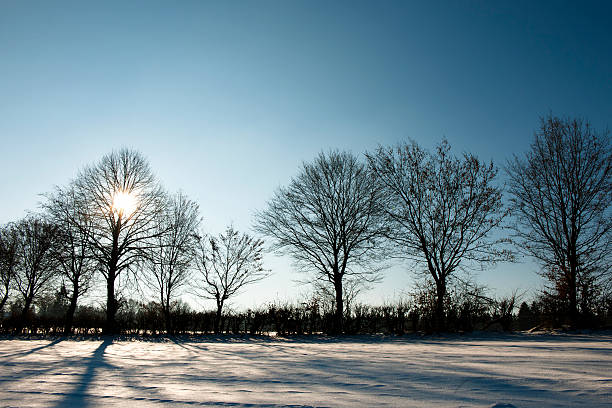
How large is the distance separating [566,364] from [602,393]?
1895mm

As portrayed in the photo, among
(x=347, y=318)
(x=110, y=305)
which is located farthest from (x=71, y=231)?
(x=347, y=318)

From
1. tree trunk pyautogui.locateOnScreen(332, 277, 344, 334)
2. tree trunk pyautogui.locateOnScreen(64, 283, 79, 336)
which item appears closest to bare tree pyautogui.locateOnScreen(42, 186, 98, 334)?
tree trunk pyautogui.locateOnScreen(64, 283, 79, 336)

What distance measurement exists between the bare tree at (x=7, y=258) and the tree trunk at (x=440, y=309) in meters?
26.9

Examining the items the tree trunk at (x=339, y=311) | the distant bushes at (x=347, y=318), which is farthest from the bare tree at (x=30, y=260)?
the tree trunk at (x=339, y=311)

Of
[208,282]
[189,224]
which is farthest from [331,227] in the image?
[189,224]

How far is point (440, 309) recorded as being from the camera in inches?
603

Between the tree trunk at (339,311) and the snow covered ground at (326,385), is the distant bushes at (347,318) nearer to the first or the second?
the tree trunk at (339,311)

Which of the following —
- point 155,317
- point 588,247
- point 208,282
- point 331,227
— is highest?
point 331,227

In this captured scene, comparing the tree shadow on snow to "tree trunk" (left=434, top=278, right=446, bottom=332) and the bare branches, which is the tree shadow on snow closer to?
"tree trunk" (left=434, top=278, right=446, bottom=332)

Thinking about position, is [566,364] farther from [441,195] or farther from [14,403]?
[441,195]

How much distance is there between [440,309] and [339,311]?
5219mm

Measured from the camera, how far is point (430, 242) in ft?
55.3

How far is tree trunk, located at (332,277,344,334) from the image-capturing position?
18.1m

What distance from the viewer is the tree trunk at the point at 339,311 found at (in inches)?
713
